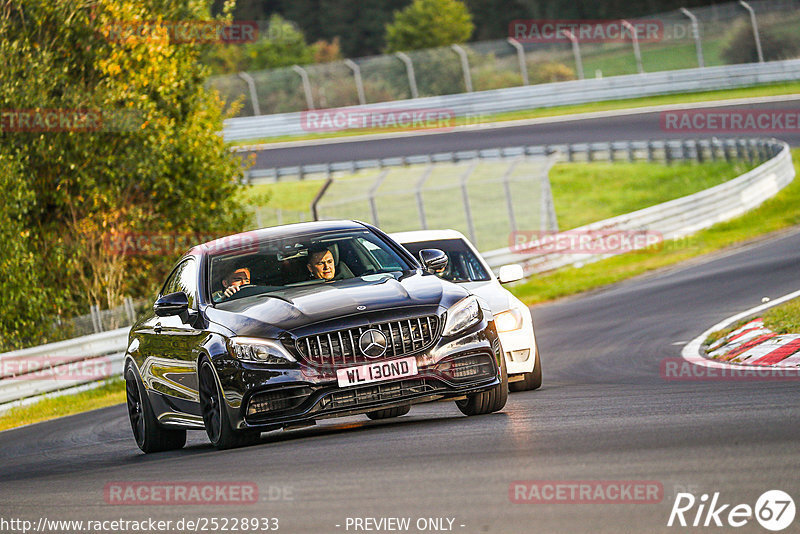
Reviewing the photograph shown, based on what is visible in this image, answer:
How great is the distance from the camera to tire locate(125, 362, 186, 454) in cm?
1012

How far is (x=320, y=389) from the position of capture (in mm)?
8055

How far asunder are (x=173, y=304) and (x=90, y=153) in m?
14.7

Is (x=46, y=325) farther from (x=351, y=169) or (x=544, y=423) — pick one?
(x=351, y=169)

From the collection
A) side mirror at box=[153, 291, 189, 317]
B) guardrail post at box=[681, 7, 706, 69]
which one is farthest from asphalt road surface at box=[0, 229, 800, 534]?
guardrail post at box=[681, 7, 706, 69]

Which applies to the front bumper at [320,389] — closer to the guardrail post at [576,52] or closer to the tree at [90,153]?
the tree at [90,153]

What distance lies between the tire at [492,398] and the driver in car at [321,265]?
1.35m

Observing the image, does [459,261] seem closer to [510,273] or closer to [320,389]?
[510,273]

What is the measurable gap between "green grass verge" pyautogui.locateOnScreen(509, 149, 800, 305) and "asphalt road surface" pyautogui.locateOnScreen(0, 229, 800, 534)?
1145 centimetres

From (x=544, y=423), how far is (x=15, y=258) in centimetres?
1443

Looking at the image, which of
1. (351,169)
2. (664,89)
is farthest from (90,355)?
(664,89)

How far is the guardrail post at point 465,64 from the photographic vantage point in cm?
5053

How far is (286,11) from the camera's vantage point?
98000 mm

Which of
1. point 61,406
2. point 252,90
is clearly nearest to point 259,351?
point 61,406

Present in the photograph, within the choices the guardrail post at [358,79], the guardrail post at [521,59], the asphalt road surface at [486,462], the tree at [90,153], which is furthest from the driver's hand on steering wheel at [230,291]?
the guardrail post at [521,59]
